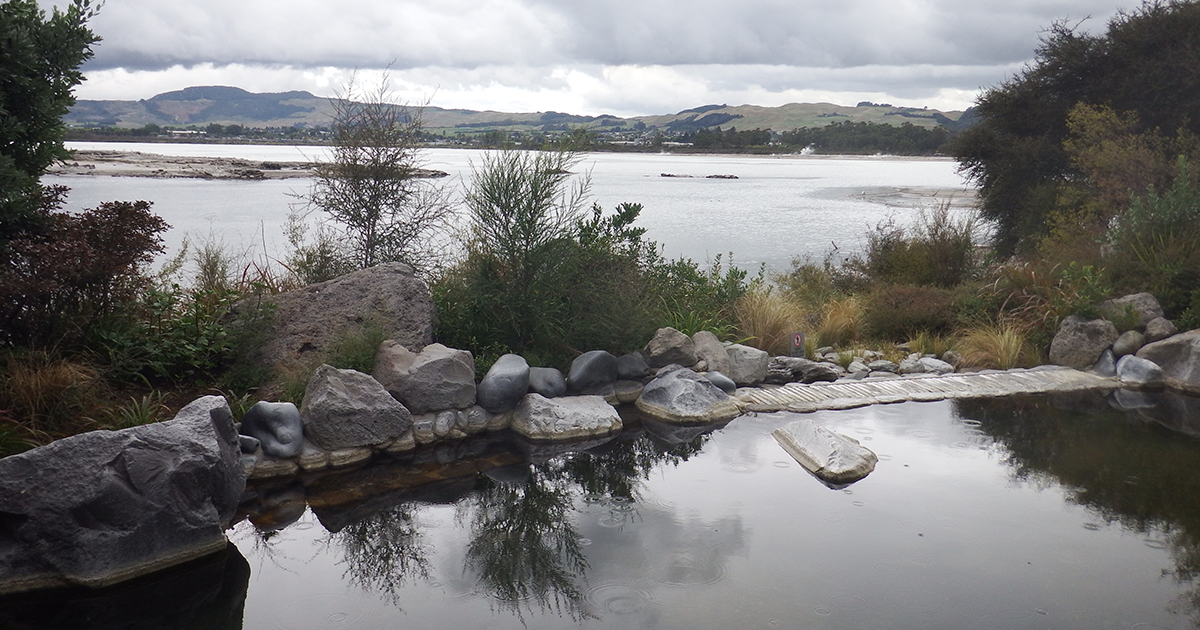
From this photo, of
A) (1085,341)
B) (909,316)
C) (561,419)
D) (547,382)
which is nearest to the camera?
(561,419)

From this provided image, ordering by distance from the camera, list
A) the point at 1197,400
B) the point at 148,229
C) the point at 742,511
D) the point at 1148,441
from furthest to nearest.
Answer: the point at 1197,400, the point at 1148,441, the point at 148,229, the point at 742,511

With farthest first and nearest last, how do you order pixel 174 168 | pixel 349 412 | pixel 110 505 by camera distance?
pixel 174 168
pixel 349 412
pixel 110 505

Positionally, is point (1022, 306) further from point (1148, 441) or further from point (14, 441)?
point (14, 441)

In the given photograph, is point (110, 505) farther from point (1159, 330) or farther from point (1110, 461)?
point (1159, 330)

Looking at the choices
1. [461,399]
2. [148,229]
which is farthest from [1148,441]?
[148,229]

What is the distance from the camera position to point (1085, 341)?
385 inches

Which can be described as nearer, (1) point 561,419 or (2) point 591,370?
(1) point 561,419

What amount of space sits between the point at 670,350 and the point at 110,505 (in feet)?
18.3

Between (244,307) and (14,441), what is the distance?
2808 millimetres

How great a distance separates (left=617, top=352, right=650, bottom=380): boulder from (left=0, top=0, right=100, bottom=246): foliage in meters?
5.28

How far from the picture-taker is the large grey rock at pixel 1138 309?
984cm

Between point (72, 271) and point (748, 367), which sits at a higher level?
point (72, 271)

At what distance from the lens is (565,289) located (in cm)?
876

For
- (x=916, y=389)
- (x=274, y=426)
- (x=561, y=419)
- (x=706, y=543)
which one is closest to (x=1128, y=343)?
(x=916, y=389)
